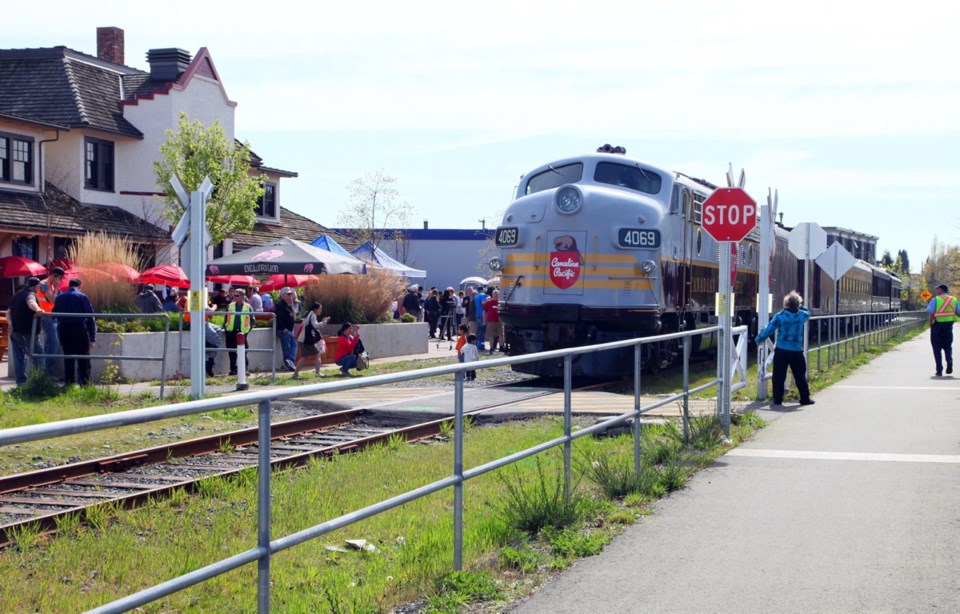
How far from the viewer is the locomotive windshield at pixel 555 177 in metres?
19.3

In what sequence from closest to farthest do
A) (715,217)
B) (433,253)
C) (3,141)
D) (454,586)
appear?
(454,586), (715,217), (3,141), (433,253)

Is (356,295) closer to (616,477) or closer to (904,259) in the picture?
(616,477)

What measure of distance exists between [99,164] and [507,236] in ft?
70.2

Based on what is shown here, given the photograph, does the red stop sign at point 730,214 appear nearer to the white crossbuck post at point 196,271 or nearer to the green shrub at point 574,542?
the green shrub at point 574,542

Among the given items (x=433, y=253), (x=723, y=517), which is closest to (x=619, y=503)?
(x=723, y=517)

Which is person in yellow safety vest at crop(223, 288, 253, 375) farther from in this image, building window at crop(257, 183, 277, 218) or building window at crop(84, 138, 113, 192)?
building window at crop(257, 183, 277, 218)

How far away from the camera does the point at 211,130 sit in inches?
1390

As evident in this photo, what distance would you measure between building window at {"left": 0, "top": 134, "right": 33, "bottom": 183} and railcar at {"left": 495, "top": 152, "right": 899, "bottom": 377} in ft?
58.7

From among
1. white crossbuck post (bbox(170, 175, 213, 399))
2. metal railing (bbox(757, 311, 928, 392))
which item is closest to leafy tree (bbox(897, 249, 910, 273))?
metal railing (bbox(757, 311, 928, 392))

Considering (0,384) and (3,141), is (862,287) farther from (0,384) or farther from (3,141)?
(0,384)

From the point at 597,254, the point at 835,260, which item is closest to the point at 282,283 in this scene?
the point at 597,254

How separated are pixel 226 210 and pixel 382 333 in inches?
424

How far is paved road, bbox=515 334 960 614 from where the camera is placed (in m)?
6.05

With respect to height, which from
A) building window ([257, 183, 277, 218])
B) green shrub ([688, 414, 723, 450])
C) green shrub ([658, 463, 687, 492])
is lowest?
green shrub ([658, 463, 687, 492])
